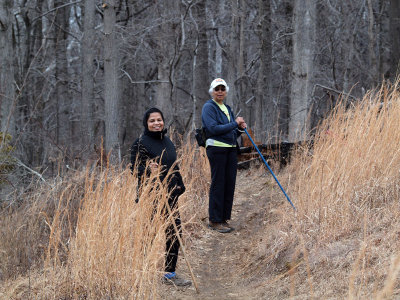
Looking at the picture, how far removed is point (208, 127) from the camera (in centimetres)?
584

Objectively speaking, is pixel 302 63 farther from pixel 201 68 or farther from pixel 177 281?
pixel 201 68

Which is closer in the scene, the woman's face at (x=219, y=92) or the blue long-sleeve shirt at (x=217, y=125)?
the blue long-sleeve shirt at (x=217, y=125)

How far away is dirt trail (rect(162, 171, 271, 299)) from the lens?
417 cm

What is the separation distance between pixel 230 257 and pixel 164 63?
8186 millimetres

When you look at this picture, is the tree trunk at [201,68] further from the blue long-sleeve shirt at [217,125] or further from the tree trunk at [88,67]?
the blue long-sleeve shirt at [217,125]

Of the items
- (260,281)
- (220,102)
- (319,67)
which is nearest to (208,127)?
(220,102)

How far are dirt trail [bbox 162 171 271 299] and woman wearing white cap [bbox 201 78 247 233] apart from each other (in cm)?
28

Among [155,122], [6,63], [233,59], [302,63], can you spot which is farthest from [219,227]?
[233,59]

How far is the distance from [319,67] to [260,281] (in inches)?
703

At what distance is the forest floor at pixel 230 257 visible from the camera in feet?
13.6

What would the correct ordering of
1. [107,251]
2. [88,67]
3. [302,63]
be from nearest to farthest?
[107,251]
[302,63]
[88,67]

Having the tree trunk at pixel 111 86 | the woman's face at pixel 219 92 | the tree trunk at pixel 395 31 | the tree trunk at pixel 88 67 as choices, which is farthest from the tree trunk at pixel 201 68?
the woman's face at pixel 219 92

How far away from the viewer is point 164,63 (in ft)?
41.4

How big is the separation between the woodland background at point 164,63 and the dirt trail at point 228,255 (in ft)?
4.73
